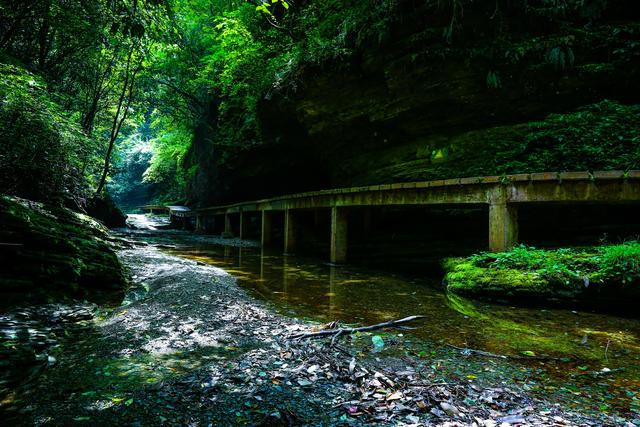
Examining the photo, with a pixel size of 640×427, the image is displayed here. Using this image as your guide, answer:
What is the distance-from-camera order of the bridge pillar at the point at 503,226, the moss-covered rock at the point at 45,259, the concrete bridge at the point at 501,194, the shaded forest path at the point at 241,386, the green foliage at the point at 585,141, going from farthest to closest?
1. the green foliage at the point at 585,141
2. the bridge pillar at the point at 503,226
3. the concrete bridge at the point at 501,194
4. the moss-covered rock at the point at 45,259
5. the shaded forest path at the point at 241,386

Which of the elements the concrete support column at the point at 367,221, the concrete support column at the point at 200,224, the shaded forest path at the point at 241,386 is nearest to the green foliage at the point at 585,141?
the concrete support column at the point at 367,221

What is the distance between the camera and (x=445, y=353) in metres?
3.64

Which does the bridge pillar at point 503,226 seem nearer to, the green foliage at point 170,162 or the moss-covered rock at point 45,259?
the moss-covered rock at point 45,259

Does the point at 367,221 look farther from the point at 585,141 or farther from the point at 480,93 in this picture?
the point at 585,141

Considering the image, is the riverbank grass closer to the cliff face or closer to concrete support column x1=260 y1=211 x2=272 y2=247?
the cliff face

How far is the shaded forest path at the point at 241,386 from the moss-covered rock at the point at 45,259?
139 cm

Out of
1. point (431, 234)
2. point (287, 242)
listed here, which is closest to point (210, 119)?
point (287, 242)

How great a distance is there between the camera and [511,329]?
457cm

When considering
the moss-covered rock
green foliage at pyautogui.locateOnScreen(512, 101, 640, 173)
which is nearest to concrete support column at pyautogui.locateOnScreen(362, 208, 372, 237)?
green foliage at pyautogui.locateOnScreen(512, 101, 640, 173)

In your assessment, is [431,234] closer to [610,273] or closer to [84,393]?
[610,273]

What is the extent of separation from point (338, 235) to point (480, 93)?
6877 mm

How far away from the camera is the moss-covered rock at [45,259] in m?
4.58

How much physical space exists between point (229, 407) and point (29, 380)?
175 centimetres

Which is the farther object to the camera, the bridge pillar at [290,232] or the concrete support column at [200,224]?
the concrete support column at [200,224]
